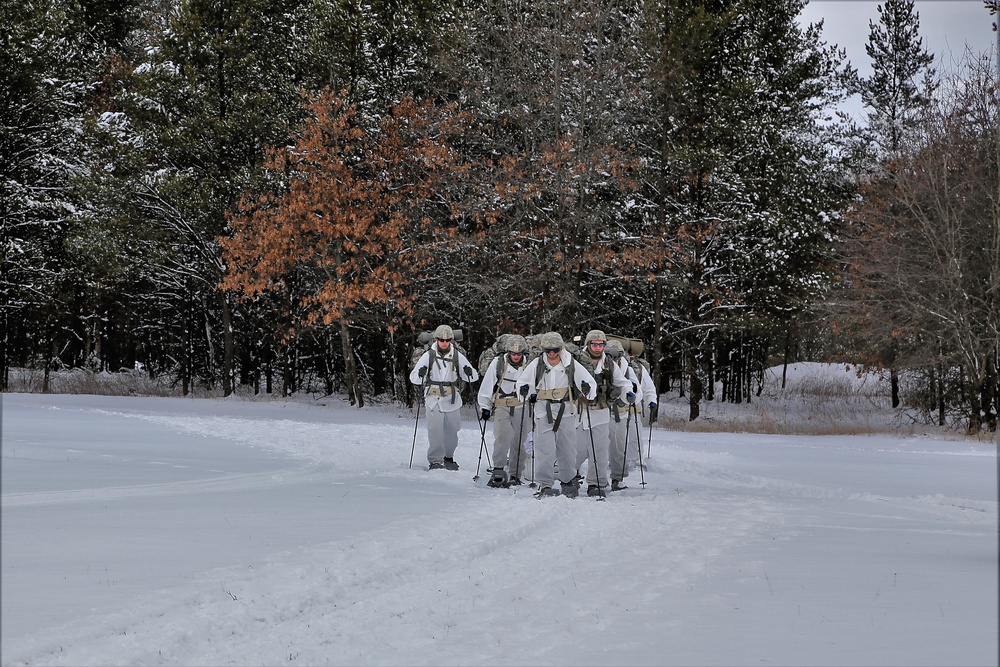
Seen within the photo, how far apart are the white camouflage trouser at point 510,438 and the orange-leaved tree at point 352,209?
12.2 meters

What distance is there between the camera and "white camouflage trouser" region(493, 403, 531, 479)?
15.2 m

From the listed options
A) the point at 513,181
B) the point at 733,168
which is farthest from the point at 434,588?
the point at 733,168

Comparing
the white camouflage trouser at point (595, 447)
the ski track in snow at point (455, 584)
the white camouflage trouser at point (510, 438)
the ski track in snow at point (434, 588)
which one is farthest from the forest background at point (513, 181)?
the ski track in snow at point (434, 588)

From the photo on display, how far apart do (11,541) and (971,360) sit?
73.8 feet

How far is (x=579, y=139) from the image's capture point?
26.2 meters

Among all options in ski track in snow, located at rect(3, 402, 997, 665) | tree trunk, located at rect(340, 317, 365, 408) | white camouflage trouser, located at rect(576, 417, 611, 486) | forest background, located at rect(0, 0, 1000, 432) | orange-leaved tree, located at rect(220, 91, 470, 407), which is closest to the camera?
ski track in snow, located at rect(3, 402, 997, 665)

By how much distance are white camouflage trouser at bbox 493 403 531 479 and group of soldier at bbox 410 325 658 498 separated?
1 cm

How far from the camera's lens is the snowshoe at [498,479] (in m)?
14.7

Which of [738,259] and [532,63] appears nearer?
[532,63]

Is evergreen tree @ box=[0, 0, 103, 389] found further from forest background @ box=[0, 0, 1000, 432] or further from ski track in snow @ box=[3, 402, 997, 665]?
ski track in snow @ box=[3, 402, 997, 665]

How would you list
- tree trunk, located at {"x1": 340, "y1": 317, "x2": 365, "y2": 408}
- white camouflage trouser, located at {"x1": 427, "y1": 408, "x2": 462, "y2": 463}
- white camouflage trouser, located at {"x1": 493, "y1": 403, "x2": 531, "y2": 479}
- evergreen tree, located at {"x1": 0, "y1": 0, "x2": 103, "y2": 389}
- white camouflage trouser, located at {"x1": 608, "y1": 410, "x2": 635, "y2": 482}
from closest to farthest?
white camouflage trouser, located at {"x1": 608, "y1": 410, "x2": 635, "y2": 482}, white camouflage trouser, located at {"x1": 493, "y1": 403, "x2": 531, "y2": 479}, white camouflage trouser, located at {"x1": 427, "y1": 408, "x2": 462, "y2": 463}, tree trunk, located at {"x1": 340, "y1": 317, "x2": 365, "y2": 408}, evergreen tree, located at {"x1": 0, "y1": 0, "x2": 103, "y2": 389}

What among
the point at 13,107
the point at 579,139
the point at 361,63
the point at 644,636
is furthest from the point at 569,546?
the point at 13,107

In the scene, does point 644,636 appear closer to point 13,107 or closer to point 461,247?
point 461,247

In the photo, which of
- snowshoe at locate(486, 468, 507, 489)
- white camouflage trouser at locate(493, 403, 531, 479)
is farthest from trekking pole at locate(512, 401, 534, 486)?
snowshoe at locate(486, 468, 507, 489)
